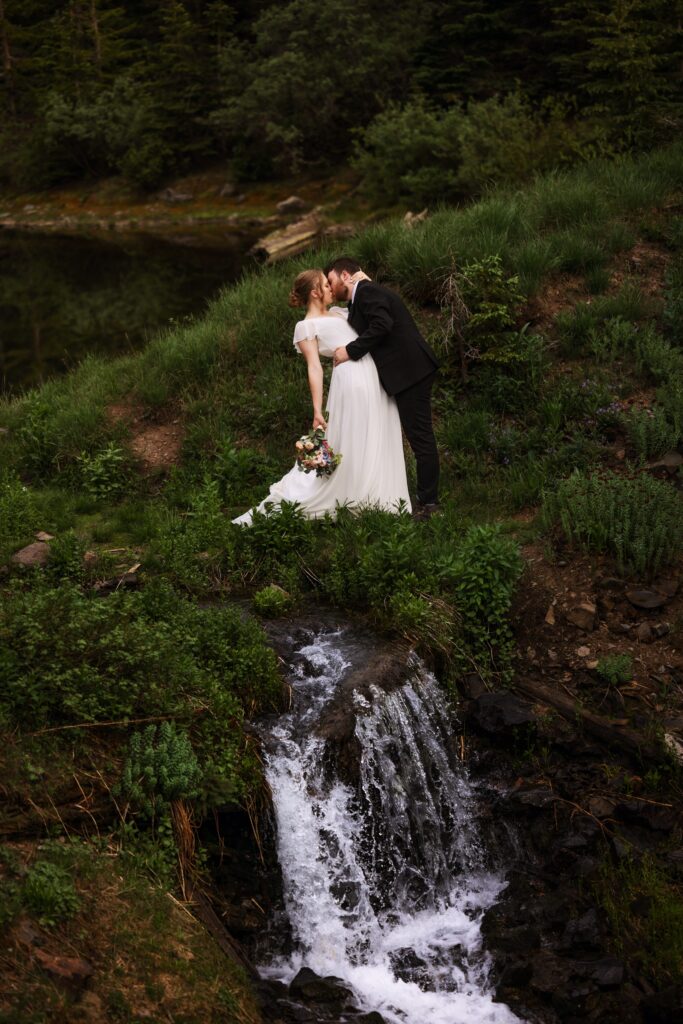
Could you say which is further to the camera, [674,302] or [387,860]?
[674,302]

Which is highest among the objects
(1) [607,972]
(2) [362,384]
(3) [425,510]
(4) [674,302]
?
(2) [362,384]

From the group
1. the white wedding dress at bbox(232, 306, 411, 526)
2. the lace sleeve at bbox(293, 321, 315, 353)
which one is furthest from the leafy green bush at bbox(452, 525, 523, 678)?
the lace sleeve at bbox(293, 321, 315, 353)

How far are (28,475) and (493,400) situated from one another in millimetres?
4822

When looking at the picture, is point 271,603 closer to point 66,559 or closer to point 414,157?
point 66,559

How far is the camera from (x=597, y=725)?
6852mm

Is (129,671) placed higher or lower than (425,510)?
higher

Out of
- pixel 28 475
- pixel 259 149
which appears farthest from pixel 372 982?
pixel 259 149

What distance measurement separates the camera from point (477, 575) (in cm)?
746

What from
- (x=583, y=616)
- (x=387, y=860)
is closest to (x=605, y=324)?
(x=583, y=616)

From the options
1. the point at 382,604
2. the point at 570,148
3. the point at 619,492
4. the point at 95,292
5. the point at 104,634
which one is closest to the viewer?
the point at 104,634

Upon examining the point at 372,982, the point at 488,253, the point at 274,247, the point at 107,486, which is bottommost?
the point at 274,247

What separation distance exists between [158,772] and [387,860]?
5.12ft

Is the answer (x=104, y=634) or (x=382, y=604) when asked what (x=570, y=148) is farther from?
(x=104, y=634)

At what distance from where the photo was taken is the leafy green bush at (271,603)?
24.7 ft
